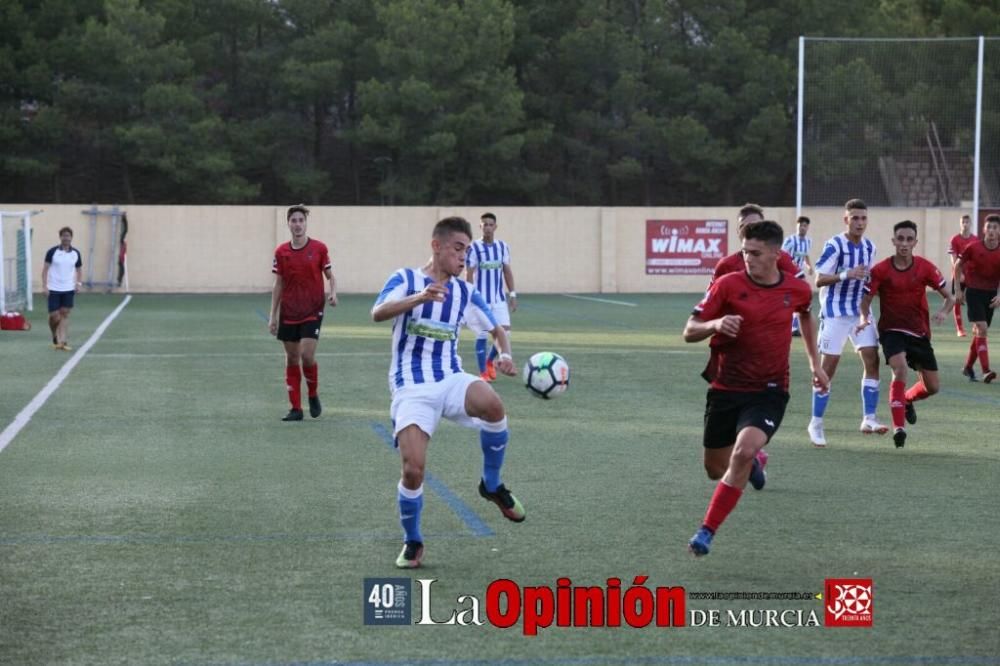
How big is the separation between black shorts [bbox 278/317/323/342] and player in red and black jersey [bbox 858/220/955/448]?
16.6 feet


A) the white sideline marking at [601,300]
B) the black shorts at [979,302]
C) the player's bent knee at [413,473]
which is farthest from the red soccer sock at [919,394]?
the white sideline marking at [601,300]

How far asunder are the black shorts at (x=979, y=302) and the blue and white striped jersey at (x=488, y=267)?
597 centimetres

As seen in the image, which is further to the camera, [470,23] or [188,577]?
[470,23]

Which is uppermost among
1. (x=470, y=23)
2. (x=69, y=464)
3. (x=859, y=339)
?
(x=470, y=23)

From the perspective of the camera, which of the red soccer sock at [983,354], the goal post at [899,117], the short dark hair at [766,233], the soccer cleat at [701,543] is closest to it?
the soccer cleat at [701,543]

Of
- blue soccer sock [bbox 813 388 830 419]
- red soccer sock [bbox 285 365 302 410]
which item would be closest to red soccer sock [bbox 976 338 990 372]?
blue soccer sock [bbox 813 388 830 419]

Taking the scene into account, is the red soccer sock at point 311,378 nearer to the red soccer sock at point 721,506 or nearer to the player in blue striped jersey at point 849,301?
the player in blue striped jersey at point 849,301

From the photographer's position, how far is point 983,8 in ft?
166

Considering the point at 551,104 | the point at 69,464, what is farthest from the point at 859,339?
the point at 551,104

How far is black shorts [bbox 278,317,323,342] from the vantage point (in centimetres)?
1405

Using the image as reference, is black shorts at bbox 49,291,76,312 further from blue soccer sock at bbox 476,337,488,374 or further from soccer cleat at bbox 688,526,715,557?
soccer cleat at bbox 688,526,715,557

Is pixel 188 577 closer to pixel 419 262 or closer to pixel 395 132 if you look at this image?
pixel 419 262

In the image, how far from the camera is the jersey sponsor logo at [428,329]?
798cm

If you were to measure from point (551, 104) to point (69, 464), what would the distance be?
4323 centimetres
